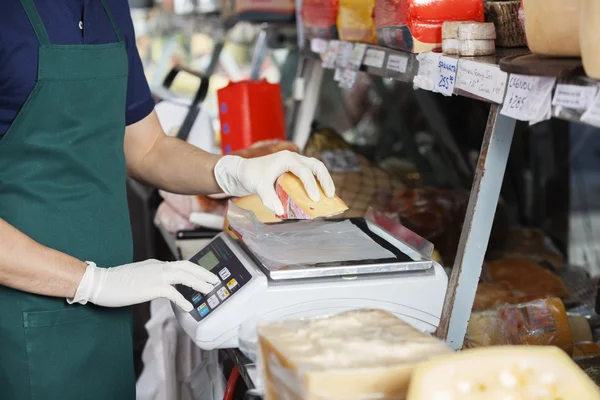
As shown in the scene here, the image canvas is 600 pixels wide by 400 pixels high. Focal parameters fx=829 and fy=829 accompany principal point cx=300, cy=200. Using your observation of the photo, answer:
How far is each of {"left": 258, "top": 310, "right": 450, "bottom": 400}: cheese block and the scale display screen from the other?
329mm

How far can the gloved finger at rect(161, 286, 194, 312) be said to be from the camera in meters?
1.65

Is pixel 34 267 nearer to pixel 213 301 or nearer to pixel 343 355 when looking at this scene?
pixel 213 301

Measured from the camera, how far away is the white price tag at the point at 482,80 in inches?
58.0

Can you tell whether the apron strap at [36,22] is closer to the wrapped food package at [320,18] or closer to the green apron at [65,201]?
the green apron at [65,201]

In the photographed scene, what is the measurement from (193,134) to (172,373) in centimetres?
135

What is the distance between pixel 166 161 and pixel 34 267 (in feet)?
1.92

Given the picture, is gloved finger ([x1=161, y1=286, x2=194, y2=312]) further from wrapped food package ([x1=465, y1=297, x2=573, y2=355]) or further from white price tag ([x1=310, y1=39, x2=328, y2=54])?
white price tag ([x1=310, y1=39, x2=328, y2=54])

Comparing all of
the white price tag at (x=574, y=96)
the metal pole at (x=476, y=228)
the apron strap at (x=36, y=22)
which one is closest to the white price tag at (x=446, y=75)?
the metal pole at (x=476, y=228)

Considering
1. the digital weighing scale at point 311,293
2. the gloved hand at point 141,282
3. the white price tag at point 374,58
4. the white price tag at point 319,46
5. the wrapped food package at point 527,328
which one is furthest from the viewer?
the white price tag at point 319,46

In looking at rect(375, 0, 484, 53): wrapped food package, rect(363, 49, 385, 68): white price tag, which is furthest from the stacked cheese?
rect(363, 49, 385, 68): white price tag

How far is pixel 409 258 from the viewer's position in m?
1.68

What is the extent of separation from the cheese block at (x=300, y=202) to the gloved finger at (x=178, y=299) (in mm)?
278

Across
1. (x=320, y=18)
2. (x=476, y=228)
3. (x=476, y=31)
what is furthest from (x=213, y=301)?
(x=320, y=18)

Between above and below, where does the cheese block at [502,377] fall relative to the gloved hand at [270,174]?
above
